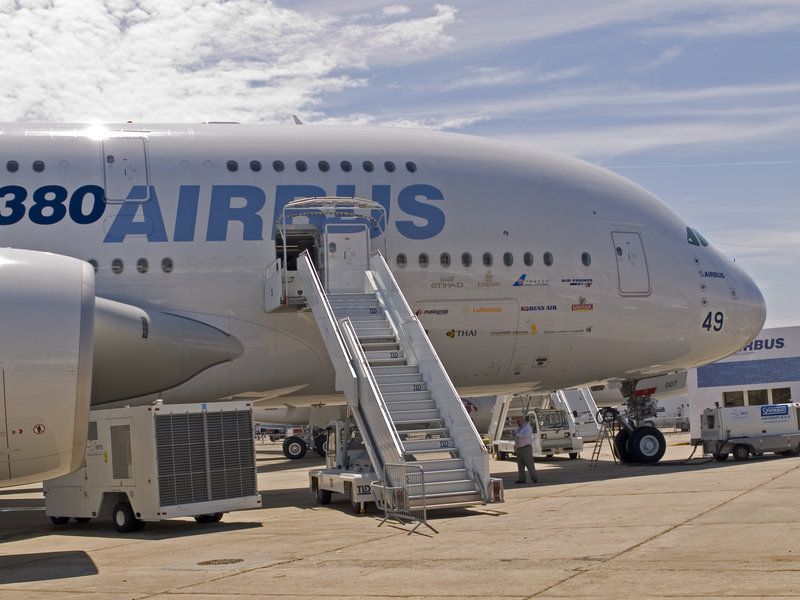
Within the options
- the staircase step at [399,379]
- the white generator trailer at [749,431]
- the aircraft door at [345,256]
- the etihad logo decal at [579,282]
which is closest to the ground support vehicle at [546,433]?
the white generator trailer at [749,431]

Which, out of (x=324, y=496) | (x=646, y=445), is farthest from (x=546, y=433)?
(x=324, y=496)

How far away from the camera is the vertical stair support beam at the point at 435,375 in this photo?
45.1ft

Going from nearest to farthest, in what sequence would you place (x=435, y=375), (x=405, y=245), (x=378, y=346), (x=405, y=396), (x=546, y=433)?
(x=405, y=396)
(x=435, y=375)
(x=378, y=346)
(x=405, y=245)
(x=546, y=433)

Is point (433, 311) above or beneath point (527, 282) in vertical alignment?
beneath

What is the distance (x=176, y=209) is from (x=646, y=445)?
37.7 feet

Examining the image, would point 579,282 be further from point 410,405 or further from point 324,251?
point 410,405

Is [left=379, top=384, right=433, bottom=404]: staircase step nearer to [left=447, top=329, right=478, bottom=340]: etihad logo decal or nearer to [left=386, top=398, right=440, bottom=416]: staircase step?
[left=386, top=398, right=440, bottom=416]: staircase step

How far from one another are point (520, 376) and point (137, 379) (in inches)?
292

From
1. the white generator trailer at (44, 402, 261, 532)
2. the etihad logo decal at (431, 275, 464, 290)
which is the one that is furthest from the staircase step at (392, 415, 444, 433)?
the etihad logo decal at (431, 275, 464, 290)

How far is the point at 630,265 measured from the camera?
19.5 metres

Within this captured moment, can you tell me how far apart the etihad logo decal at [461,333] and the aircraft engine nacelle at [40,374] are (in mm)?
8330

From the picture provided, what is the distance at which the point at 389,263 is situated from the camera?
18.0 meters

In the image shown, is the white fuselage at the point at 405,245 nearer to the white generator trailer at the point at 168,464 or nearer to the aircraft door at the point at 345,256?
the aircraft door at the point at 345,256

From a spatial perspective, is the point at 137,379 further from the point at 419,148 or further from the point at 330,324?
the point at 419,148
